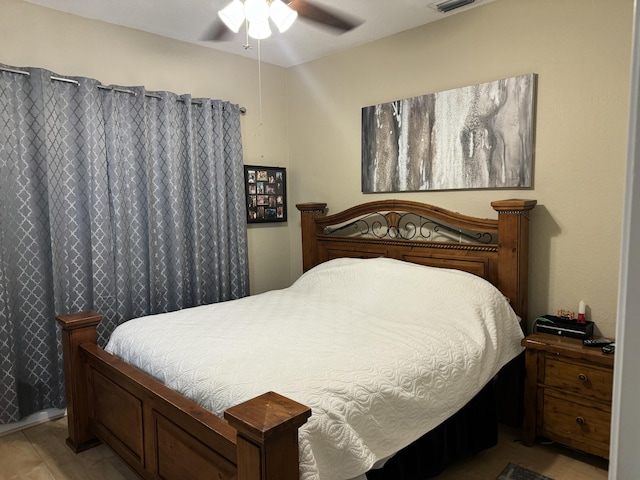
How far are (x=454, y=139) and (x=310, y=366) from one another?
1987mm

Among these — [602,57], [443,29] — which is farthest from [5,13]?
[602,57]

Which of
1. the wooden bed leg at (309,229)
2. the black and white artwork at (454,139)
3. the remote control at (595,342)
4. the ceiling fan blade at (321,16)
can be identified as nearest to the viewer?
the ceiling fan blade at (321,16)

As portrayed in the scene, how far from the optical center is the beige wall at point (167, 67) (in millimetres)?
2756

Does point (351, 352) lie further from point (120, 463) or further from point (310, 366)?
point (120, 463)

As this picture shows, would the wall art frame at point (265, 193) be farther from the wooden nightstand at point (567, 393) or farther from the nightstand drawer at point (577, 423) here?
the nightstand drawer at point (577, 423)

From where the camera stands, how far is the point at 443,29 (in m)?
3.08

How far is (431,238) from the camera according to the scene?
3209 millimetres

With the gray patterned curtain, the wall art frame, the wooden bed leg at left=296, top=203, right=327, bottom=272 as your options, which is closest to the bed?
→ the wooden bed leg at left=296, top=203, right=327, bottom=272

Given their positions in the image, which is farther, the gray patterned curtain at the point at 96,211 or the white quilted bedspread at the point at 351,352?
the gray patterned curtain at the point at 96,211

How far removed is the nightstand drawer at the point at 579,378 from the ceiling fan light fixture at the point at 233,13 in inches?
95.1

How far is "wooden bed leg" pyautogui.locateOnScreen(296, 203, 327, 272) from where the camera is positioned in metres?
3.79

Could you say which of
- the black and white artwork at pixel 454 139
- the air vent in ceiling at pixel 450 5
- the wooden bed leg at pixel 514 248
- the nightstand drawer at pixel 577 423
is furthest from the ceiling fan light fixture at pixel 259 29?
the nightstand drawer at pixel 577 423

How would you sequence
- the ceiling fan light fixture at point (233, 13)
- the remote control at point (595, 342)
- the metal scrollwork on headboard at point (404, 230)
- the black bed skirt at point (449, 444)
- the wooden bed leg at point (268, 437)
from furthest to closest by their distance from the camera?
the metal scrollwork on headboard at point (404, 230), the remote control at point (595, 342), the ceiling fan light fixture at point (233, 13), the black bed skirt at point (449, 444), the wooden bed leg at point (268, 437)

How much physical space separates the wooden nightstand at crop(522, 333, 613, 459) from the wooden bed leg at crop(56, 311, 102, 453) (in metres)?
2.47
